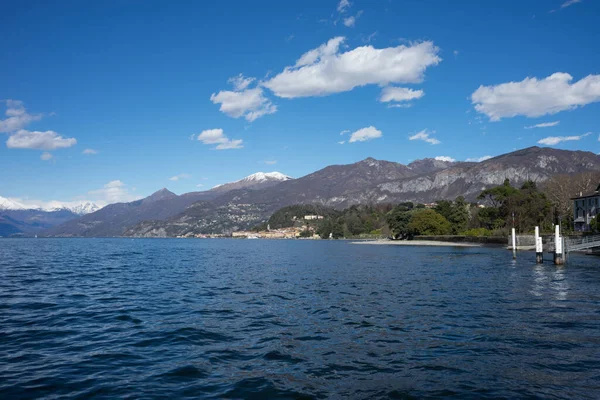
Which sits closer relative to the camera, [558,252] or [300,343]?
[300,343]

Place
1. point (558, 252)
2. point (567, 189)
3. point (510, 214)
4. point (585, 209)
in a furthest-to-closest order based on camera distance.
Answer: point (567, 189) → point (510, 214) → point (585, 209) → point (558, 252)

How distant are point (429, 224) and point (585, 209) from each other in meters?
52.0

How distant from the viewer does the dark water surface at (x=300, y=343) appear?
10.3m

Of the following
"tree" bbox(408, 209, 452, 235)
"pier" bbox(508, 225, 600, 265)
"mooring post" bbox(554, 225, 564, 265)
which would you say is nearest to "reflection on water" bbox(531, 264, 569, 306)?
"mooring post" bbox(554, 225, 564, 265)

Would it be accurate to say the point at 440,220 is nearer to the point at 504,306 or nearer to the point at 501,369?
the point at 504,306

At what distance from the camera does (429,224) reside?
472 ft

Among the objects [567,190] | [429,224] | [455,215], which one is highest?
[567,190]

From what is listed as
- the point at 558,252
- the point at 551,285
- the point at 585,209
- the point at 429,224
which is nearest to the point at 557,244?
the point at 558,252

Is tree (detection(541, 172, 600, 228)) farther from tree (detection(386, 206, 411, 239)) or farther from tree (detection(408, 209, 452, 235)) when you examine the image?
tree (detection(386, 206, 411, 239))

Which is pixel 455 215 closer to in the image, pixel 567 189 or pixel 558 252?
pixel 567 189

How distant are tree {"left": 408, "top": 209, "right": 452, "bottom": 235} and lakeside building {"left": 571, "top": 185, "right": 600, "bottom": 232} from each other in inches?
1649

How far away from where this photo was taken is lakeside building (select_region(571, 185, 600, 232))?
9074 centimetres

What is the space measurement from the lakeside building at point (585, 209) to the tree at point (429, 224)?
41886 millimetres

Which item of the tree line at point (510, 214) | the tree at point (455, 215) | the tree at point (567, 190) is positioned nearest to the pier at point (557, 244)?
the tree line at point (510, 214)
